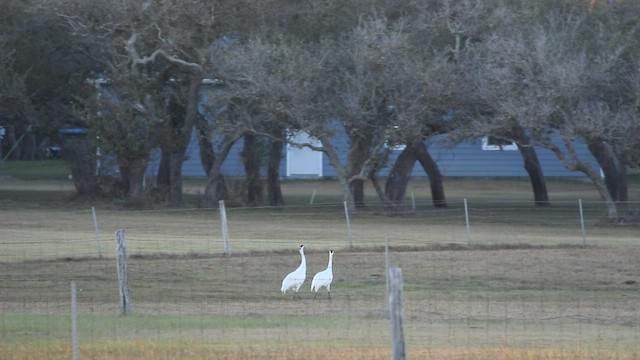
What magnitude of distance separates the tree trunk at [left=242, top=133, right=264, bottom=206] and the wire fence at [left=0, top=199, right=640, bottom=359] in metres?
4.17

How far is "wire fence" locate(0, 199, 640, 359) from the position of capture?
42.4 ft

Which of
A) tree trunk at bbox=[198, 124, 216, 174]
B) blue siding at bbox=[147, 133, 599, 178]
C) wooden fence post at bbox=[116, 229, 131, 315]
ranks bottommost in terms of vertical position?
wooden fence post at bbox=[116, 229, 131, 315]

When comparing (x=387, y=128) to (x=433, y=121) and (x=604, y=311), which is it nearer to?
(x=433, y=121)

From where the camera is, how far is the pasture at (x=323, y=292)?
13.0 metres

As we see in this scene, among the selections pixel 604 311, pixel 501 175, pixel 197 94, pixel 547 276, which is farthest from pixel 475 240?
pixel 501 175

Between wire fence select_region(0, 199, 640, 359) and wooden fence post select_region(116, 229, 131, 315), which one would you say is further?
wooden fence post select_region(116, 229, 131, 315)

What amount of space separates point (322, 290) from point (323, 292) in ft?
0.67

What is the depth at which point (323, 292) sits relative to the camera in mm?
19750

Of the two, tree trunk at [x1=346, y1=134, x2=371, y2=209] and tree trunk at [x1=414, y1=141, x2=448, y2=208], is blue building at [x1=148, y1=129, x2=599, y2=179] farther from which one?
tree trunk at [x1=346, y1=134, x2=371, y2=209]

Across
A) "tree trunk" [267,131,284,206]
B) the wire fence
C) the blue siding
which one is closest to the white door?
the blue siding

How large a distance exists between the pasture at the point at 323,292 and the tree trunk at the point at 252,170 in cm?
370

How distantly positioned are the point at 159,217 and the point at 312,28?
25.8 ft

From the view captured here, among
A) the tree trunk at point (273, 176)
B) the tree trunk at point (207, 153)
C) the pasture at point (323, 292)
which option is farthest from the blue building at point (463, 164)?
the pasture at point (323, 292)

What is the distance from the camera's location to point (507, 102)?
3256cm
